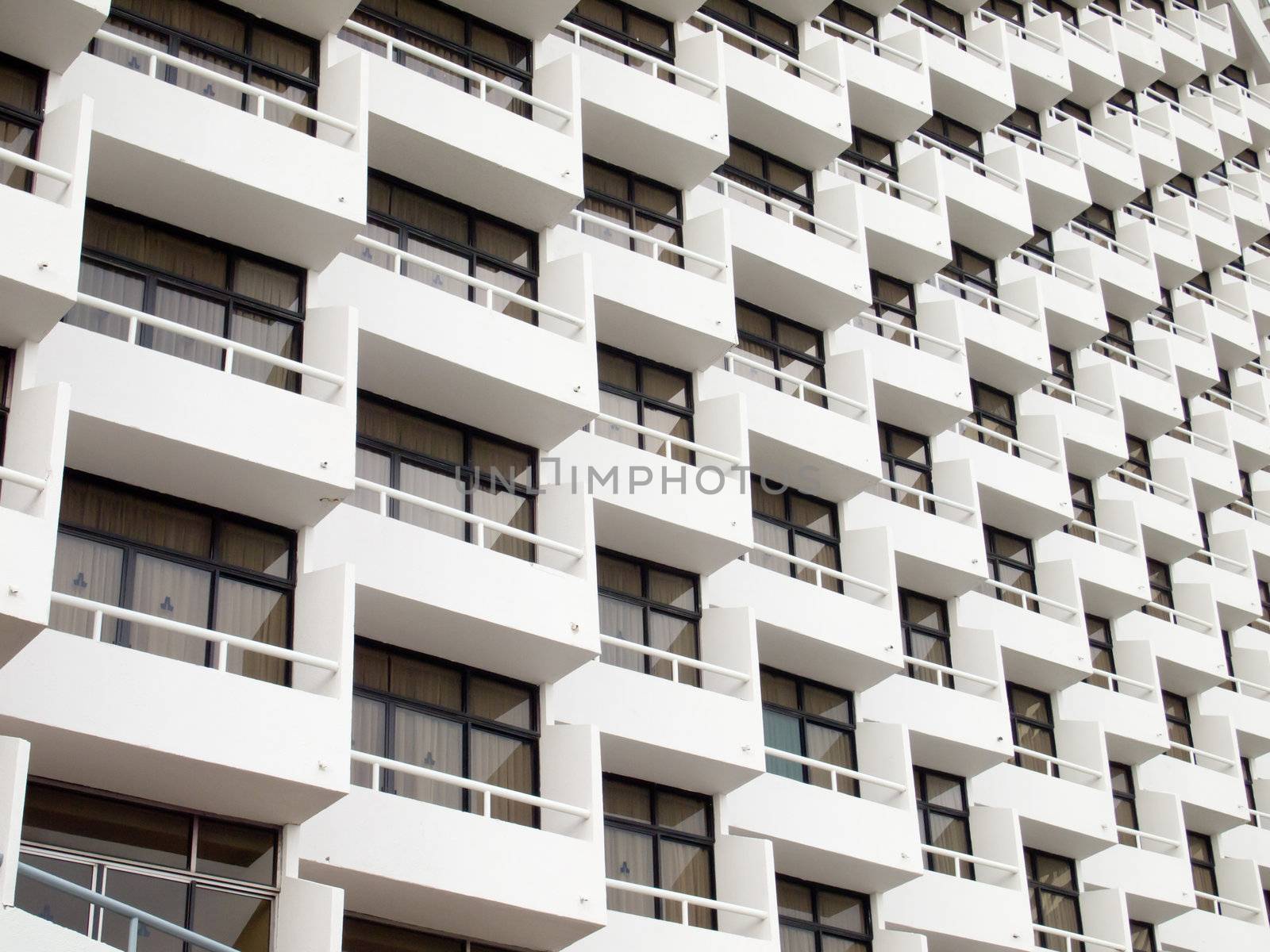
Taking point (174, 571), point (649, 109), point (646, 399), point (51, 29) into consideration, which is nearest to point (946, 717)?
point (646, 399)

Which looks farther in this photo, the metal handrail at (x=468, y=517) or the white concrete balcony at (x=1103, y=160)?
the white concrete balcony at (x=1103, y=160)

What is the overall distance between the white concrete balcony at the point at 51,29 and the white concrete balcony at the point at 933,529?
1641 centimetres

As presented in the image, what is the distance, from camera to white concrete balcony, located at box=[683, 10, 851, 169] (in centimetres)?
3459

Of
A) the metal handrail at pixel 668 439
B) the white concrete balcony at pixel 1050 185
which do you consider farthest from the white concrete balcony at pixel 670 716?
the white concrete balcony at pixel 1050 185

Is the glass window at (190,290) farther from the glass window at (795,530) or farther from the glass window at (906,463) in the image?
the glass window at (906,463)

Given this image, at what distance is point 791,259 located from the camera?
33.0 meters

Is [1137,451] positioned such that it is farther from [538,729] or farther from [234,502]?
[234,502]

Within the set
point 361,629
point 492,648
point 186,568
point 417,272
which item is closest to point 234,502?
point 186,568

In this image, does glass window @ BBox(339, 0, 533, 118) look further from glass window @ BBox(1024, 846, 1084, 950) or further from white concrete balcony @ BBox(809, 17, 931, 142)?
glass window @ BBox(1024, 846, 1084, 950)

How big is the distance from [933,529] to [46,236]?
18.4 metres

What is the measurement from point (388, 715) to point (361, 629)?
4.15 feet

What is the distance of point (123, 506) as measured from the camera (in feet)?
75.1

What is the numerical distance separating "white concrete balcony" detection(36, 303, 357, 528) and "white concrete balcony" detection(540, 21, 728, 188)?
8.79 metres

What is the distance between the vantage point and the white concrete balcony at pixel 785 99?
3459 cm
